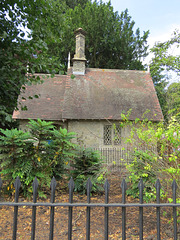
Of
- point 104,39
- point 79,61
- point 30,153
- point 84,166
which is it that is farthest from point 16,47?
point 104,39

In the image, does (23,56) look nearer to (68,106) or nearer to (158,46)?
(68,106)

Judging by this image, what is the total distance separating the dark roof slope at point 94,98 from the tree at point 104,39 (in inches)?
226

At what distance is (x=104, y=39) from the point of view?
774 inches

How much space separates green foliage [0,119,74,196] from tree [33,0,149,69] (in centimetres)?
1494

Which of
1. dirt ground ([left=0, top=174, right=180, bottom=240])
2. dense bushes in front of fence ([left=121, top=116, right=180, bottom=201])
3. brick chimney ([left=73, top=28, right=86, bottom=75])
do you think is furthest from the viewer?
brick chimney ([left=73, top=28, right=86, bottom=75])

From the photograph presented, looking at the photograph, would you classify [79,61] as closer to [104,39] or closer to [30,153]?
[104,39]

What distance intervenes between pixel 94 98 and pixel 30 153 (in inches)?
303

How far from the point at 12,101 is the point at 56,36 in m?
2.32

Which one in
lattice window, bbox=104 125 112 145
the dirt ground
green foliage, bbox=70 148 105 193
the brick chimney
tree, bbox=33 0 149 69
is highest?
tree, bbox=33 0 149 69

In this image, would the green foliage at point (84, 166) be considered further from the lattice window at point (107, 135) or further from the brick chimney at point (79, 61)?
the brick chimney at point (79, 61)

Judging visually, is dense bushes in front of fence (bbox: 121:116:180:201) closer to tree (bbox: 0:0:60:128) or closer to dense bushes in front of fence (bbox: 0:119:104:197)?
dense bushes in front of fence (bbox: 0:119:104:197)

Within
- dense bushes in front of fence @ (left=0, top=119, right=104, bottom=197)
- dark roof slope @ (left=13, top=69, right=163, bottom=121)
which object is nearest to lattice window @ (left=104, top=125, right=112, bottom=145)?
dark roof slope @ (left=13, top=69, right=163, bottom=121)

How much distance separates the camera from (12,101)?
5734 millimetres

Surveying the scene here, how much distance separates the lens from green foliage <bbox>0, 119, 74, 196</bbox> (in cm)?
545
